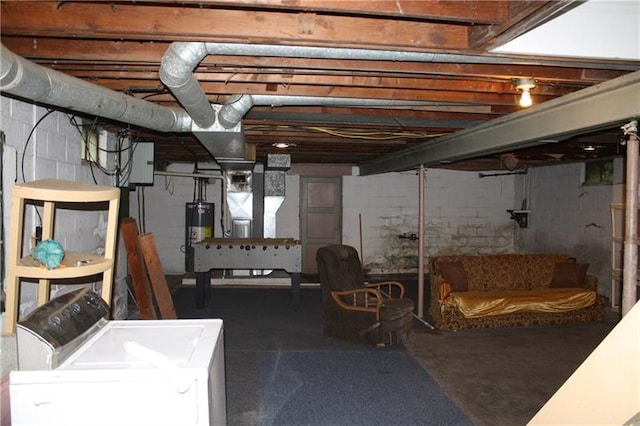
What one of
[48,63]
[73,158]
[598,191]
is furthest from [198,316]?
[598,191]

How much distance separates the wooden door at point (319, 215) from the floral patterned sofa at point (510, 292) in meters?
3.23

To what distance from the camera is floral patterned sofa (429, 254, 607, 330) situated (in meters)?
4.72

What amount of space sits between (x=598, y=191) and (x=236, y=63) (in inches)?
247

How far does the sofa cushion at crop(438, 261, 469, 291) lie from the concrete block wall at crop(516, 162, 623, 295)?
273cm

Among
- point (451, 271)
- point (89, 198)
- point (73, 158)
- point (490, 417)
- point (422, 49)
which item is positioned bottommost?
point (490, 417)

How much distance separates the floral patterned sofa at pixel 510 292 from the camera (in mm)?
4719

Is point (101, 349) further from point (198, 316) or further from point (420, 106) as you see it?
point (198, 316)

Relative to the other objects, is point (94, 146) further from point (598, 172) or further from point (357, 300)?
point (598, 172)

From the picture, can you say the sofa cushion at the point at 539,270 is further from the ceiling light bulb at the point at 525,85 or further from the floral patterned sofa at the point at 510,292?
the ceiling light bulb at the point at 525,85

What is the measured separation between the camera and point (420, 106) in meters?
3.24

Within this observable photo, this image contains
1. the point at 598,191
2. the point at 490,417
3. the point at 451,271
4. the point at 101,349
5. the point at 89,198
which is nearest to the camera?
the point at 101,349

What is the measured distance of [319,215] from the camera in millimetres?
8211

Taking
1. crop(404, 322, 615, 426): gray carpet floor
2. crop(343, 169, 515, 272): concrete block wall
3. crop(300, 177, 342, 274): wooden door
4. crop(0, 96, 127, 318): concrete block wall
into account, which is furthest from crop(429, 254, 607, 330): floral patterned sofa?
crop(0, 96, 127, 318): concrete block wall

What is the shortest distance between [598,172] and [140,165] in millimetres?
6521
